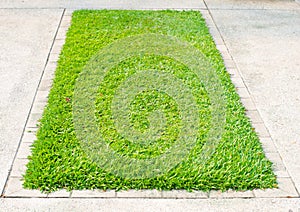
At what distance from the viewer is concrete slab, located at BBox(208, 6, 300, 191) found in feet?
14.6

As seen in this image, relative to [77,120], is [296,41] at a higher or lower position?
lower

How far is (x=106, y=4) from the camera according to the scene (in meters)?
7.79

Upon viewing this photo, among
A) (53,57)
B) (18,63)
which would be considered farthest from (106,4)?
(18,63)

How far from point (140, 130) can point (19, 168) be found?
4.14 feet

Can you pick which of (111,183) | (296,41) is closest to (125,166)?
(111,183)

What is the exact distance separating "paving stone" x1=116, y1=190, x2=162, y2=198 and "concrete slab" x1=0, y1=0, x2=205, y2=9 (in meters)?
4.77

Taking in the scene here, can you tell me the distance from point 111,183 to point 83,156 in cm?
45

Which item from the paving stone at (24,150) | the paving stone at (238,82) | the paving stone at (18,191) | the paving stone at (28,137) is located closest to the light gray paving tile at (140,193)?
the paving stone at (18,191)

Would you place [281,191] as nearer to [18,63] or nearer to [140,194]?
[140,194]

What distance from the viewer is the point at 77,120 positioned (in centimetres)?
447

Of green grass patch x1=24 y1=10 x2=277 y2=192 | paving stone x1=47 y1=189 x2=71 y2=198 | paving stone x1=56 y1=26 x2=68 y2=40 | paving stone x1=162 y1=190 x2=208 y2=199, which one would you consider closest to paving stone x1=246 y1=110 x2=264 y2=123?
green grass patch x1=24 y1=10 x2=277 y2=192

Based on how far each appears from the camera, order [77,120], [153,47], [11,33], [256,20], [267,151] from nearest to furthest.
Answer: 1. [267,151]
2. [77,120]
3. [153,47]
4. [11,33]
5. [256,20]

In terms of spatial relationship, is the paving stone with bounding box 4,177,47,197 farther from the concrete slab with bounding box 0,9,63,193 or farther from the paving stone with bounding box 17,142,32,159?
the paving stone with bounding box 17,142,32,159

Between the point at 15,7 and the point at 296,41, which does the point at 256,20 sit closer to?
the point at 296,41
